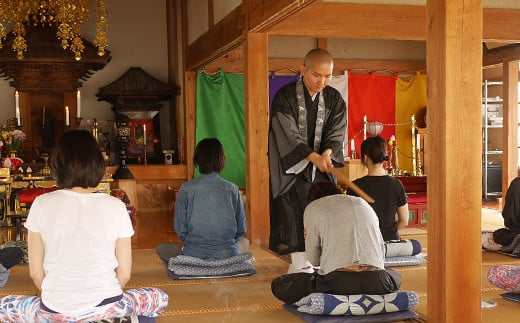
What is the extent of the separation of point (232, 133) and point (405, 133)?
8.20 feet

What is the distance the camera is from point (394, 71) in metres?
9.97

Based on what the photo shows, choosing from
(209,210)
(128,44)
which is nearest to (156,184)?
(128,44)

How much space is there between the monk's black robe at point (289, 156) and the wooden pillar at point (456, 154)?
48.6 inches

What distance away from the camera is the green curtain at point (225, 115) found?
929cm

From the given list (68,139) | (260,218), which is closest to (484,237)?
(260,218)

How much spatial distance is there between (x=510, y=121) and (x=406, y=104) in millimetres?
1738

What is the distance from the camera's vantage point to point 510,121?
866 cm

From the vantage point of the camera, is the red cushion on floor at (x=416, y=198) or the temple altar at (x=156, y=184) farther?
the temple altar at (x=156, y=184)

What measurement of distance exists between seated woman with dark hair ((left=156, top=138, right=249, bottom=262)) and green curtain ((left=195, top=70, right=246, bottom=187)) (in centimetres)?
494

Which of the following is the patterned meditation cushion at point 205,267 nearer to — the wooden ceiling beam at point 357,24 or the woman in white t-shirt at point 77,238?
the woman in white t-shirt at point 77,238

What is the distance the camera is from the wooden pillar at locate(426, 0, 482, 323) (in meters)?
2.96

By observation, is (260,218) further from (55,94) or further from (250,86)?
(55,94)

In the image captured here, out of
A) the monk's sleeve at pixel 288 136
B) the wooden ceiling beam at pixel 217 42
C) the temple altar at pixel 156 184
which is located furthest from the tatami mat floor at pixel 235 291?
the temple altar at pixel 156 184

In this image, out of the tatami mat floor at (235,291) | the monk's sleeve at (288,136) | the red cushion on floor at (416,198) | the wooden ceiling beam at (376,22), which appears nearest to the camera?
the tatami mat floor at (235,291)
